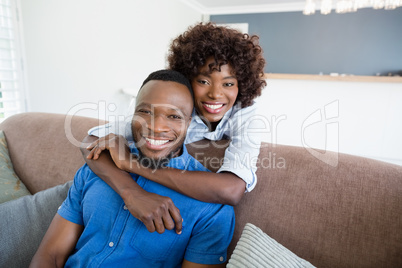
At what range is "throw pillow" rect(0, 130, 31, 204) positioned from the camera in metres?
1.26

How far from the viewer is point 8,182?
1316 millimetres

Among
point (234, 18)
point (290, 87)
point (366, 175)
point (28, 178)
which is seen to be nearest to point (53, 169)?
point (28, 178)

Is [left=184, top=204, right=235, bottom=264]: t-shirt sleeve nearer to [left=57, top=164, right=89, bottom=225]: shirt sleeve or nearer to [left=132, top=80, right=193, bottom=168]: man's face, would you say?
[left=132, top=80, right=193, bottom=168]: man's face

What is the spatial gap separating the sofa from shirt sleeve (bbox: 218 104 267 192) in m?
0.09

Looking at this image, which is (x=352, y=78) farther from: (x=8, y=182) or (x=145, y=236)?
(x=8, y=182)

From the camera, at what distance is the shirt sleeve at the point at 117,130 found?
1203mm

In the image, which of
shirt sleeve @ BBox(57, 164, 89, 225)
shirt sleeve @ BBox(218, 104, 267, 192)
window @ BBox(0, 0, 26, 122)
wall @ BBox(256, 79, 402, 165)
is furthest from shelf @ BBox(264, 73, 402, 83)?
shirt sleeve @ BBox(57, 164, 89, 225)

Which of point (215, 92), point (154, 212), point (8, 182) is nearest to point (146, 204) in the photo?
point (154, 212)

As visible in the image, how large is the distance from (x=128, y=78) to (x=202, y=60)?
3.40 m

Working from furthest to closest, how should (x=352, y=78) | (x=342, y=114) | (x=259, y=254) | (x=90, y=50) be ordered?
(x=342, y=114) < (x=352, y=78) < (x=90, y=50) < (x=259, y=254)

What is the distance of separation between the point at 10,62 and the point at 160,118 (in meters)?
2.54

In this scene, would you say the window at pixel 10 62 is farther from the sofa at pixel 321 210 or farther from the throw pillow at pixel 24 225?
the sofa at pixel 321 210

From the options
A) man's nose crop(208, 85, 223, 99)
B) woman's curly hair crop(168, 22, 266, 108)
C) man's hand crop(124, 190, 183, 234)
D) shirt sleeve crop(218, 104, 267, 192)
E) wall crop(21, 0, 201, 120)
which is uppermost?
wall crop(21, 0, 201, 120)

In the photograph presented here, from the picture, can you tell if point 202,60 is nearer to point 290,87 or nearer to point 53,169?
point 53,169
